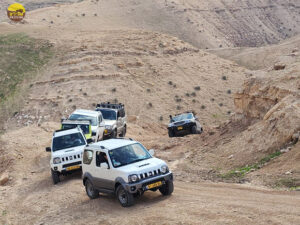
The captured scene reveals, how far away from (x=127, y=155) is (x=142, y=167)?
81 cm

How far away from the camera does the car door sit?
11.3 metres

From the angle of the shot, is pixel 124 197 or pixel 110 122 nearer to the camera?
pixel 124 197

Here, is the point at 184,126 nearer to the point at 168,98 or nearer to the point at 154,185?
the point at 168,98

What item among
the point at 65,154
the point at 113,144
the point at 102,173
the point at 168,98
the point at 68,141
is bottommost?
the point at 168,98

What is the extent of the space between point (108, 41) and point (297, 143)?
32.7 metres

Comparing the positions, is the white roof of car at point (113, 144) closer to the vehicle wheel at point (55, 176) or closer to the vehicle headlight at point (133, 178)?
the vehicle headlight at point (133, 178)

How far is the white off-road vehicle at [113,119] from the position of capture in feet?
78.2

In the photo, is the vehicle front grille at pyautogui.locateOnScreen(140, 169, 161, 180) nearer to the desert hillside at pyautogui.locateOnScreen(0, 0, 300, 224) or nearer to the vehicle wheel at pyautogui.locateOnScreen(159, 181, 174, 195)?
the vehicle wheel at pyautogui.locateOnScreen(159, 181, 174, 195)

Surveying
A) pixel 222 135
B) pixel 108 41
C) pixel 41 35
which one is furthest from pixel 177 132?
pixel 41 35

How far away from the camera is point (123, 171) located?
10.8 m

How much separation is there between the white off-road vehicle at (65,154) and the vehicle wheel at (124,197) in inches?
205

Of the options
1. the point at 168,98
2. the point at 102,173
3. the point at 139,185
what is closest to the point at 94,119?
the point at 102,173

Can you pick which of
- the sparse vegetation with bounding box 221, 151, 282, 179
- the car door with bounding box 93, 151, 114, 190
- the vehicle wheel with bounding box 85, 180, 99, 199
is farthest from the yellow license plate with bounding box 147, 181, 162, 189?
the sparse vegetation with bounding box 221, 151, 282, 179

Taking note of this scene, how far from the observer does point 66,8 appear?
6000 cm
